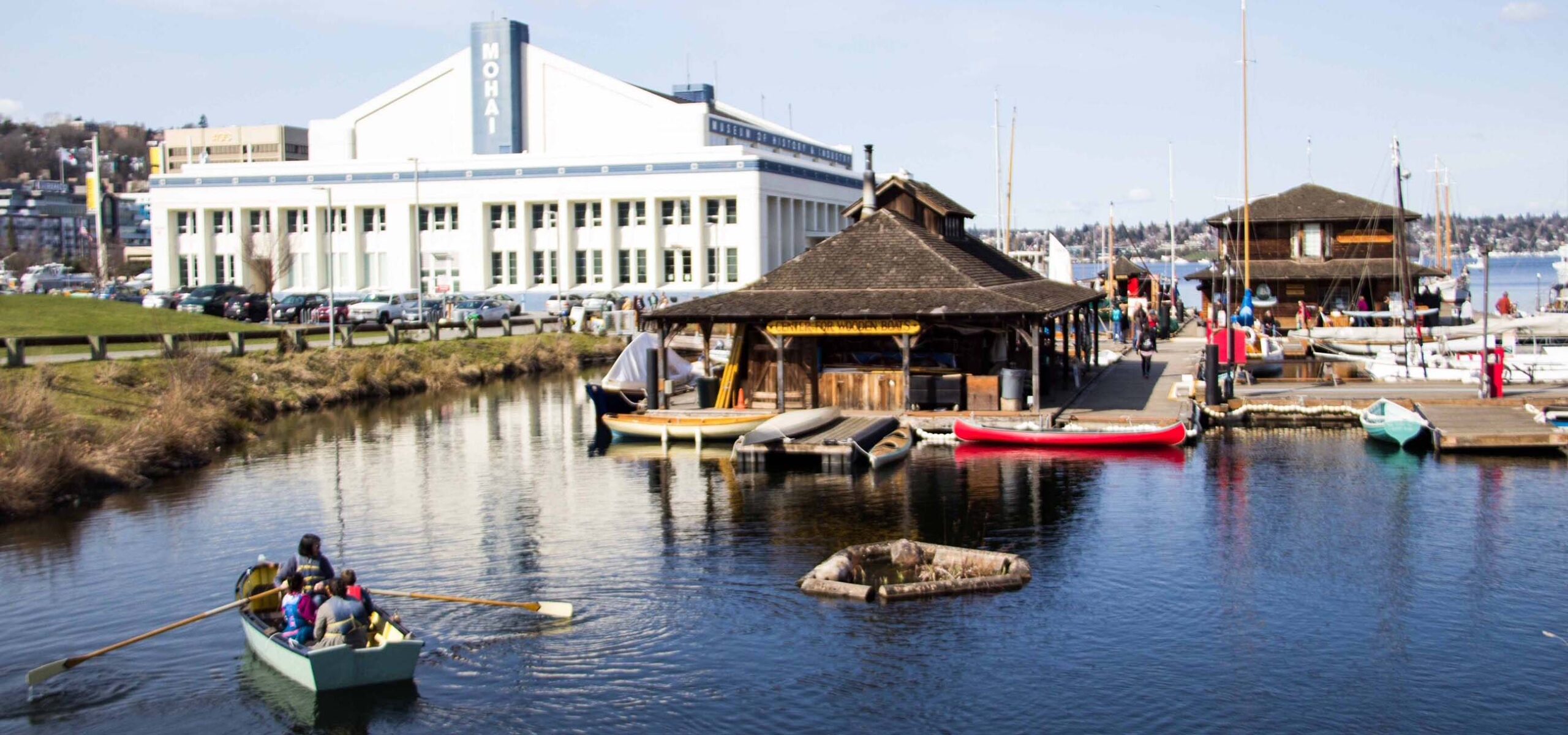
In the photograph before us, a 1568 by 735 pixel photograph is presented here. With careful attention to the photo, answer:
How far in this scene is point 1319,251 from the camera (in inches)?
2763

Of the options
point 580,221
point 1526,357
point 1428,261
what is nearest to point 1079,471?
point 1526,357

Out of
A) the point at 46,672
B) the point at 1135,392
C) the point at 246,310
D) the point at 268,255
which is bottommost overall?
the point at 46,672

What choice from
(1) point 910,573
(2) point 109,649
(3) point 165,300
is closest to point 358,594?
(2) point 109,649

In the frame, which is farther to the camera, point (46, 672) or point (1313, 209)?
point (1313, 209)

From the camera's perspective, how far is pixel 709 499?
3114 cm

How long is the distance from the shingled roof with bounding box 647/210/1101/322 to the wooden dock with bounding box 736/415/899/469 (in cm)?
400

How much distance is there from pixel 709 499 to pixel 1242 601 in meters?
12.6

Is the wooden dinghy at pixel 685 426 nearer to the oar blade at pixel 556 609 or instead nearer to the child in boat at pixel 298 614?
the oar blade at pixel 556 609

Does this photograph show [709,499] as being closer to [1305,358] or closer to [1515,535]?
[1515,535]

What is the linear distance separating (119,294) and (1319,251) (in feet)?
230

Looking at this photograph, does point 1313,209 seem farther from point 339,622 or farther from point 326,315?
point 339,622

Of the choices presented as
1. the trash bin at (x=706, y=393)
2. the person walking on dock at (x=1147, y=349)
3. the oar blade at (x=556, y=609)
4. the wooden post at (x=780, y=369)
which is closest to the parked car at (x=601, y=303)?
the person walking on dock at (x=1147, y=349)

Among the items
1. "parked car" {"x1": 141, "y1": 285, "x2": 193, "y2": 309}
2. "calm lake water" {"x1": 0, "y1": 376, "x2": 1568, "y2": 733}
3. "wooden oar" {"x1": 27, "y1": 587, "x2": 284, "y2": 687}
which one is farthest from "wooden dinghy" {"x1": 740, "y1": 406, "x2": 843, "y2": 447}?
"parked car" {"x1": 141, "y1": 285, "x2": 193, "y2": 309}

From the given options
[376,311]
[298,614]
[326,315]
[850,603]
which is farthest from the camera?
[376,311]
